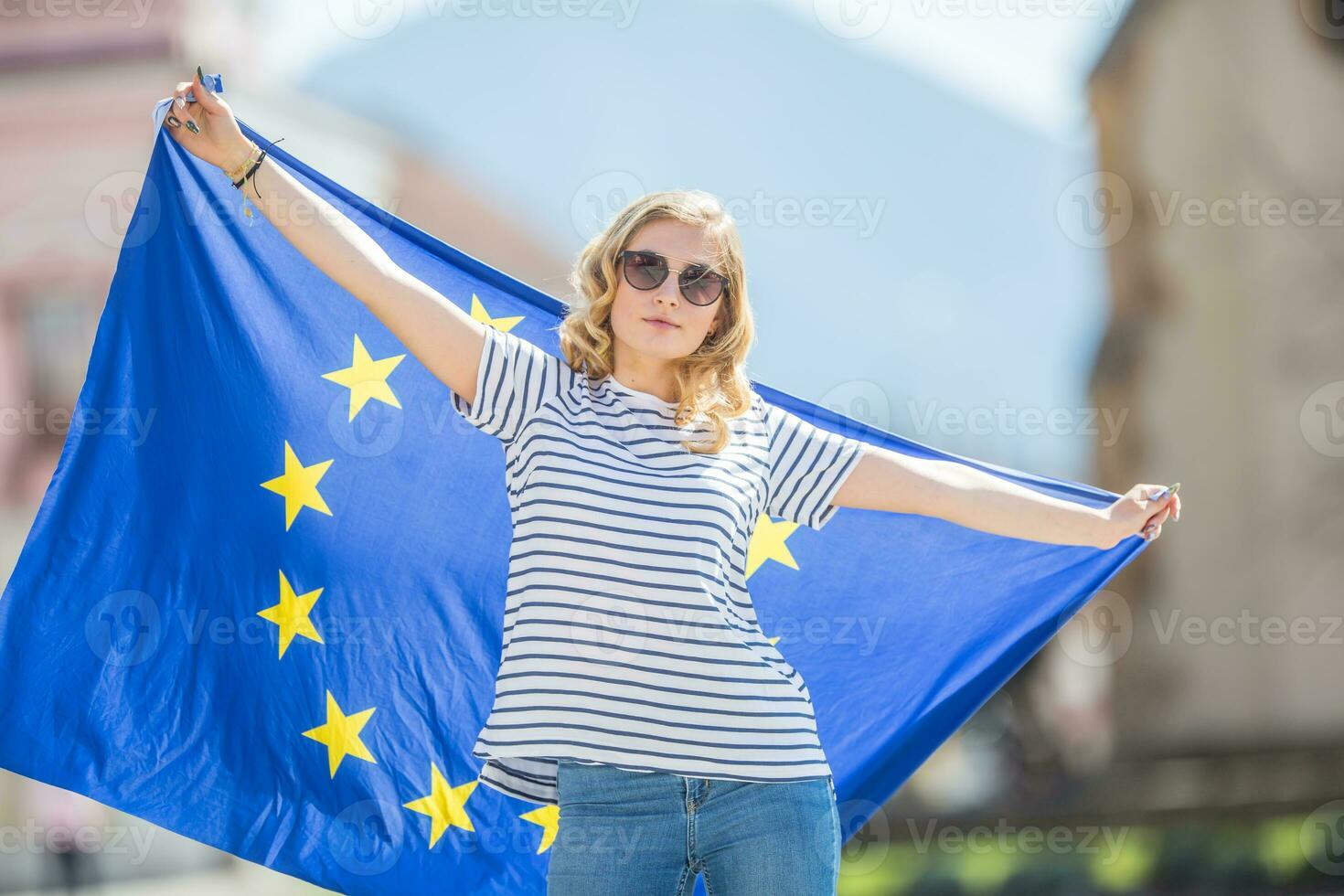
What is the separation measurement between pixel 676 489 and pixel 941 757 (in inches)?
539

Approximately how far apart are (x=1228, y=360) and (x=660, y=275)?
15.2m

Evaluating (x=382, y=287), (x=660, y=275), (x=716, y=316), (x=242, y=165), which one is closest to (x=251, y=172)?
(x=242, y=165)

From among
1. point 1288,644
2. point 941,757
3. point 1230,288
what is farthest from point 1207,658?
point 1230,288

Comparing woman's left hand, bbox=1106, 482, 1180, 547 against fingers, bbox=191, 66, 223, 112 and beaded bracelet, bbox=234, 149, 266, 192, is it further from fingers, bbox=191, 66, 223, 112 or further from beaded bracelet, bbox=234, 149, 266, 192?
fingers, bbox=191, 66, 223, 112

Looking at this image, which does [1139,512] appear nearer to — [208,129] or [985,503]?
[985,503]

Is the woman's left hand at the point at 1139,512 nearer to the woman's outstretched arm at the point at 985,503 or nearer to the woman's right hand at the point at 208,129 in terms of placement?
the woman's outstretched arm at the point at 985,503

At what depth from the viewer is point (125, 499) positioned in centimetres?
362

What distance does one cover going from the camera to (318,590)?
3.69 m

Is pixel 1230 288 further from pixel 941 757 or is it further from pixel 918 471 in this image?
pixel 918 471

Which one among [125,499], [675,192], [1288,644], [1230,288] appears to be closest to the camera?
[675,192]

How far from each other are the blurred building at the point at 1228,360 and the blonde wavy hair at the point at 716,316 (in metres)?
12.6

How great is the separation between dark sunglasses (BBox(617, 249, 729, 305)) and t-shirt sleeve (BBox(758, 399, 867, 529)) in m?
0.30

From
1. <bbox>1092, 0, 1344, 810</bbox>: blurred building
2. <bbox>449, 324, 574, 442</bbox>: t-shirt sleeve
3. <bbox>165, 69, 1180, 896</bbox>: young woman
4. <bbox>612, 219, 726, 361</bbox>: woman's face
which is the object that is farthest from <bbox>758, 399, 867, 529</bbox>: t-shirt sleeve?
<bbox>1092, 0, 1344, 810</bbox>: blurred building

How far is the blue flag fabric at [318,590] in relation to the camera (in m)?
3.56
